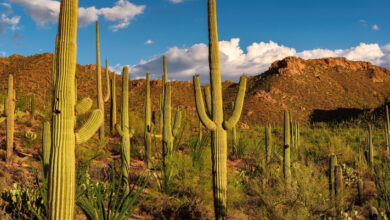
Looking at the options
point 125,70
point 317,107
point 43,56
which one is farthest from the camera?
point 317,107

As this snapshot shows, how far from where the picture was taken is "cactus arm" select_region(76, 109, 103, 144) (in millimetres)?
3415

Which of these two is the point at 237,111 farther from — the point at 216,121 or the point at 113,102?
the point at 113,102

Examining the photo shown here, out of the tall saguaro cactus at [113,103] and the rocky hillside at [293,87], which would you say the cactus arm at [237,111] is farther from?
the rocky hillside at [293,87]

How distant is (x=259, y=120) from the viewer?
1631 inches

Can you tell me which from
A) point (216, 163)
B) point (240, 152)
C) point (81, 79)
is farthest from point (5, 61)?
point (216, 163)

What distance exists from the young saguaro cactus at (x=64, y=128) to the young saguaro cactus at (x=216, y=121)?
2.51 meters

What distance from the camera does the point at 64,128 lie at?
127 inches

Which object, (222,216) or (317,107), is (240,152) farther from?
(317,107)

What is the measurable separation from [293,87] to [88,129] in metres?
49.9

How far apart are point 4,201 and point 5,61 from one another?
3669cm

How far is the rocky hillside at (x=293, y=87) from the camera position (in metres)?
36.0

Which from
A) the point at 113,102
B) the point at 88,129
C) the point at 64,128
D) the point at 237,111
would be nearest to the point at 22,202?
the point at 88,129

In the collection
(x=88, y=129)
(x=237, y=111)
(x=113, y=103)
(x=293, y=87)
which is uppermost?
(x=293, y=87)

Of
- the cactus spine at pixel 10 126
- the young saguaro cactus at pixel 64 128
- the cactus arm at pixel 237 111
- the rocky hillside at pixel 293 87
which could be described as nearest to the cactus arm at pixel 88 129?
the young saguaro cactus at pixel 64 128
